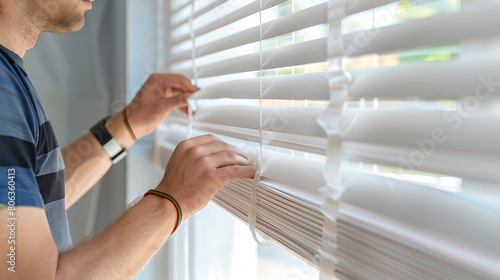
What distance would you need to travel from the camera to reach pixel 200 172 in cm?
79

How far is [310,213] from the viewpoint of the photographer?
633 mm

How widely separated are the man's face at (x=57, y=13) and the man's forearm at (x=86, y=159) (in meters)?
0.31

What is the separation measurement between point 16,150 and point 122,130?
2.04 ft

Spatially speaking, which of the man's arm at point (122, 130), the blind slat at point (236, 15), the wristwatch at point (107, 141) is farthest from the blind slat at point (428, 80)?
the wristwatch at point (107, 141)

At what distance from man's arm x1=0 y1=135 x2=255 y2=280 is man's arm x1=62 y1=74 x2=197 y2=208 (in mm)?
408

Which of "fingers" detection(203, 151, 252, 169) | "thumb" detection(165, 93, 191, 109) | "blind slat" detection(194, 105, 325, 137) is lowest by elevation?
"fingers" detection(203, 151, 252, 169)

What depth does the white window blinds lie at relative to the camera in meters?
0.43

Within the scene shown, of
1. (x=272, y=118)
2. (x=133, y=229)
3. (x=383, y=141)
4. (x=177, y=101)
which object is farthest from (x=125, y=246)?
(x=177, y=101)

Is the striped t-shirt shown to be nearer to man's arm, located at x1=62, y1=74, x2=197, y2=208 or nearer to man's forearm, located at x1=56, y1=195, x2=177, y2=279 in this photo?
man's forearm, located at x1=56, y1=195, x2=177, y2=279

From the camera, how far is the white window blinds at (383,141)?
43cm

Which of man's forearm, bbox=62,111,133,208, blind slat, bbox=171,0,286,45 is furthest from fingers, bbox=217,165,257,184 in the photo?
man's forearm, bbox=62,111,133,208

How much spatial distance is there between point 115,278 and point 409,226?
392 millimetres

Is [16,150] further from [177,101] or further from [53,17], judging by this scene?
[177,101]

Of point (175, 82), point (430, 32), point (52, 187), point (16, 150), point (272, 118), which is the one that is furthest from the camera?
point (175, 82)
